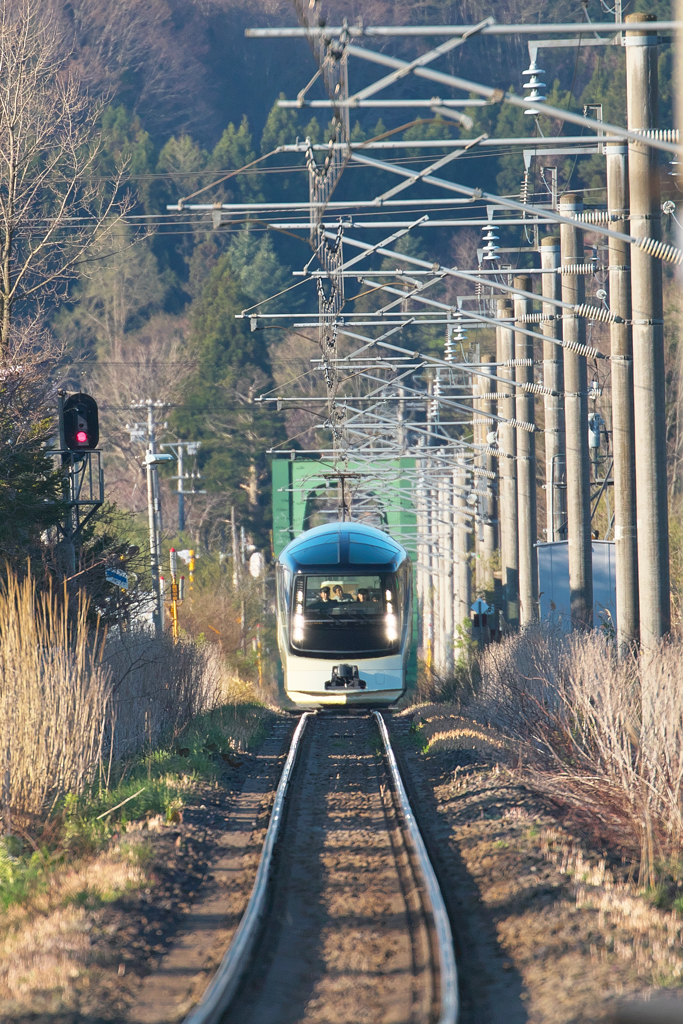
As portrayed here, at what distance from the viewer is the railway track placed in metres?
7.83

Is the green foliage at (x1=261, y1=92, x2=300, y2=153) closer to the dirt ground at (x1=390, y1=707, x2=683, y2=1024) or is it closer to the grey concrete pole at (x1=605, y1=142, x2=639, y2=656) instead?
the grey concrete pole at (x1=605, y1=142, x2=639, y2=656)

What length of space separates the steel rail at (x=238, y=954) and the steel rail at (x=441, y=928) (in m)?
1.26

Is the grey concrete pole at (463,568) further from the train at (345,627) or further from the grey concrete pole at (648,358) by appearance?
the grey concrete pole at (648,358)

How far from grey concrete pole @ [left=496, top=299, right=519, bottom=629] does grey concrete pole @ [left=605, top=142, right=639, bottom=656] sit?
28.9ft

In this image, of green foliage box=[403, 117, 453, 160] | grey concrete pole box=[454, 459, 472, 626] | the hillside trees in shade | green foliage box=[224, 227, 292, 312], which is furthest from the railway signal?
green foliage box=[224, 227, 292, 312]

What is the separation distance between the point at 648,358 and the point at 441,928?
730 cm

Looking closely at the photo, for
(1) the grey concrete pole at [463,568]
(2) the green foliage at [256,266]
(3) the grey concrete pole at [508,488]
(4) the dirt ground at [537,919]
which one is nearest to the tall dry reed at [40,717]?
(4) the dirt ground at [537,919]

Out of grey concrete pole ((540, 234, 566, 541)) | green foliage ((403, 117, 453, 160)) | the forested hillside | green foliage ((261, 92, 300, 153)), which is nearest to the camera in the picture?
grey concrete pole ((540, 234, 566, 541))

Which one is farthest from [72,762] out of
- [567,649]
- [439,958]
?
[567,649]

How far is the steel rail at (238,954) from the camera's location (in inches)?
298

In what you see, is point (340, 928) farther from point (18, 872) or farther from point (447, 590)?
point (447, 590)

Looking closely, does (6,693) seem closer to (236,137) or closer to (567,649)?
(567,649)

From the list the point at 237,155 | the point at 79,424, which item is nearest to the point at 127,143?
the point at 237,155

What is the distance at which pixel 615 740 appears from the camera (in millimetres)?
10742
